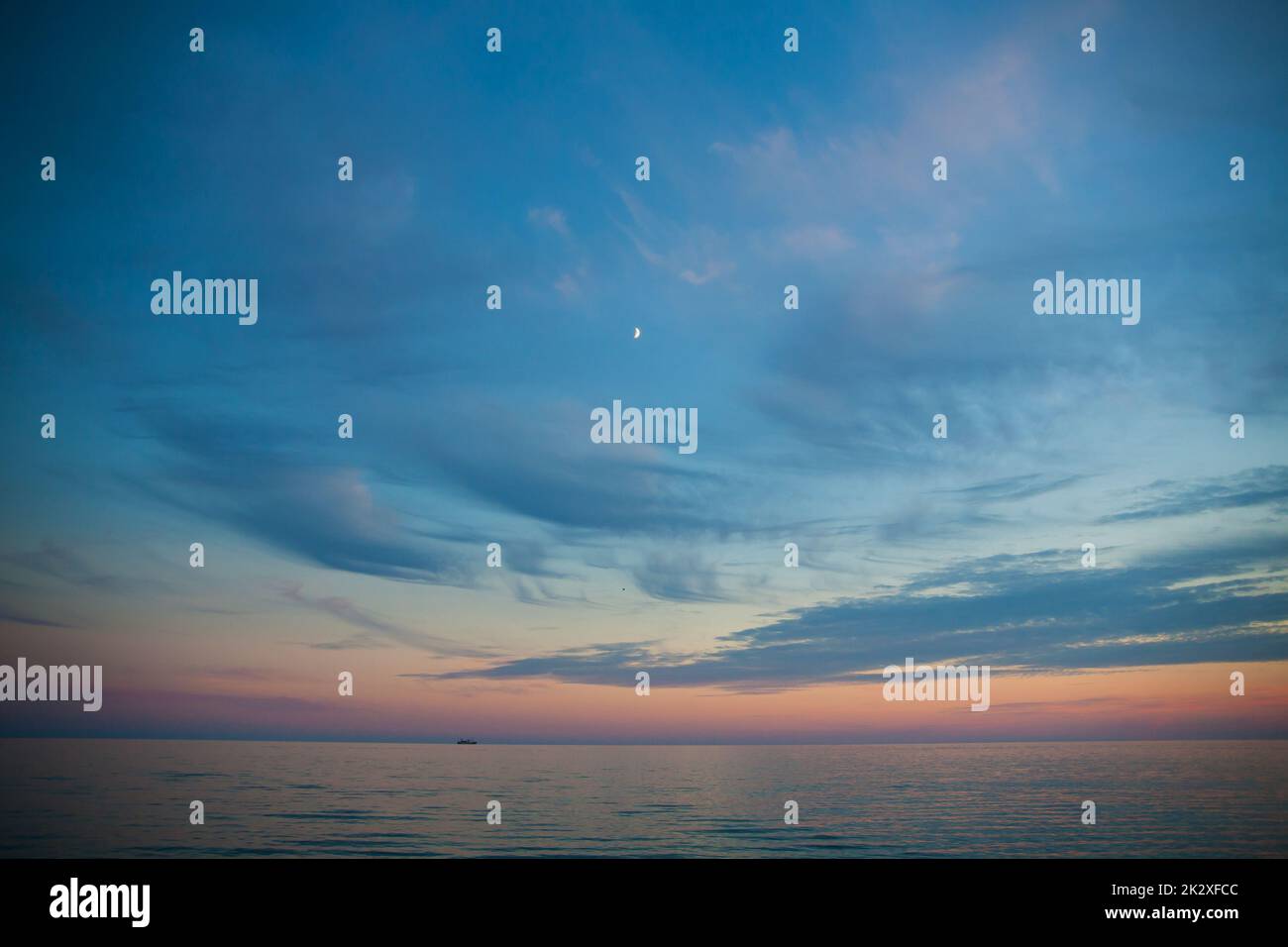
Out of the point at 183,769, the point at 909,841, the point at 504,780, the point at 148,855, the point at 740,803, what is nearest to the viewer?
the point at 148,855

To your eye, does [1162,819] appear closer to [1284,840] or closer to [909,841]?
[1284,840]

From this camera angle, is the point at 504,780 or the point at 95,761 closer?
the point at 504,780

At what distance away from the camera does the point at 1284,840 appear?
135 feet

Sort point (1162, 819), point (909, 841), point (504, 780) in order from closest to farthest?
point (909, 841), point (1162, 819), point (504, 780)

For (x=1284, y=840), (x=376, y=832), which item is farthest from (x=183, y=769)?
(x=1284, y=840)

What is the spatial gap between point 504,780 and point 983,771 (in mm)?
52497

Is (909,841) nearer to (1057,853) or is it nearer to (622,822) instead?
(1057,853)

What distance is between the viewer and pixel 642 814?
50969mm

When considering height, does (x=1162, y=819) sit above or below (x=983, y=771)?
above

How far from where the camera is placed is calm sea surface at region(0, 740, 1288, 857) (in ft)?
126

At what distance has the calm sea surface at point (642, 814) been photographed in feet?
126

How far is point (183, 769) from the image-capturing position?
8700 centimetres
